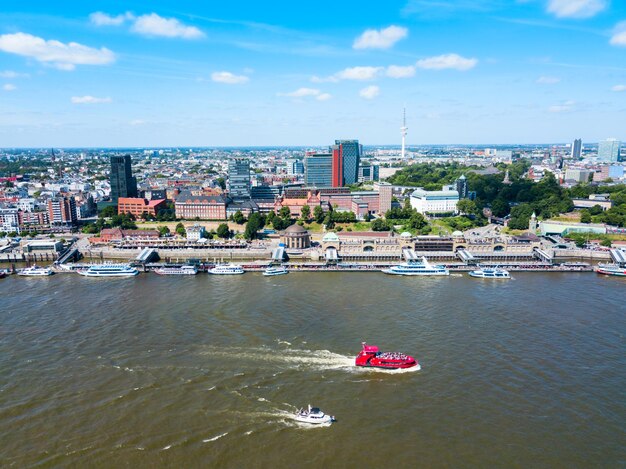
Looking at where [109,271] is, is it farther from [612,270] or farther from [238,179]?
[612,270]

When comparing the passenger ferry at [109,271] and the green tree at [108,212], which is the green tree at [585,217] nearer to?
the passenger ferry at [109,271]

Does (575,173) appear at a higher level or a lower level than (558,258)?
higher

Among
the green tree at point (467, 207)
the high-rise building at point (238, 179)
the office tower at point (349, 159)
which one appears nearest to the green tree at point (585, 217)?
the green tree at point (467, 207)

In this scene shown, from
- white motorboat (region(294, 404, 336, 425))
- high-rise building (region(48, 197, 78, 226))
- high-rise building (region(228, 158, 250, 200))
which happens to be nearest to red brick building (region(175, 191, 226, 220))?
high-rise building (region(228, 158, 250, 200))

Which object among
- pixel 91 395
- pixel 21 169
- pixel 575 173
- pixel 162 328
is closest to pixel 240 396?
pixel 91 395

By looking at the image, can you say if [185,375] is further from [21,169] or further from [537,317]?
[21,169]

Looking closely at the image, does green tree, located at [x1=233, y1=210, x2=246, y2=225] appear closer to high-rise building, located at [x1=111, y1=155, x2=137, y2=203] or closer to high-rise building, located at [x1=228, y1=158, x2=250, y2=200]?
high-rise building, located at [x1=228, y1=158, x2=250, y2=200]
